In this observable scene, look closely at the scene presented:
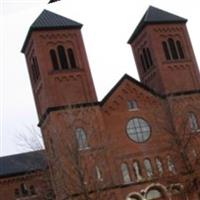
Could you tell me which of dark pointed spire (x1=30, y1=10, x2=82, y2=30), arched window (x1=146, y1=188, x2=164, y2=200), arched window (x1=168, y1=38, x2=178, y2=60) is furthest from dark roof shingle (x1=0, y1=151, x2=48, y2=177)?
arched window (x1=168, y1=38, x2=178, y2=60)

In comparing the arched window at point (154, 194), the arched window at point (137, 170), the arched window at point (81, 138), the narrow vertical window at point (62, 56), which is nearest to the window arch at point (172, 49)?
the narrow vertical window at point (62, 56)

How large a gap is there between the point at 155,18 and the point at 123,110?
328 inches

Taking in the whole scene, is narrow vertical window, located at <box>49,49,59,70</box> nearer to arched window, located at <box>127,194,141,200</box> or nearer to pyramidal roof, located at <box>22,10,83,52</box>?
pyramidal roof, located at <box>22,10,83,52</box>

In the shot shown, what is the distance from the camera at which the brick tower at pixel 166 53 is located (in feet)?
135

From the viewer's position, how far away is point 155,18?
42.3m

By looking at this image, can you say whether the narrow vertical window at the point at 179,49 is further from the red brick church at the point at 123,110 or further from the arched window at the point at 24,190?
the arched window at the point at 24,190

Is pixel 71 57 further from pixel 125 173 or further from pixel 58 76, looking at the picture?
pixel 125 173

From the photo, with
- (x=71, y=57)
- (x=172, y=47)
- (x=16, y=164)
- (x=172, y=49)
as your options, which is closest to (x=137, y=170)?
(x=71, y=57)

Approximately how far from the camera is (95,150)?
1427 inches

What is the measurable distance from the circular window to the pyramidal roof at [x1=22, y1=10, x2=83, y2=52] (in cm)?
819

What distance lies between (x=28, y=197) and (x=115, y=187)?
17.5 metres

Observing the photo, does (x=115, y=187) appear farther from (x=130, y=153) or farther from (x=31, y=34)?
(x=31, y=34)

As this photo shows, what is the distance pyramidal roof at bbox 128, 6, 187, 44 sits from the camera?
4175 centimetres

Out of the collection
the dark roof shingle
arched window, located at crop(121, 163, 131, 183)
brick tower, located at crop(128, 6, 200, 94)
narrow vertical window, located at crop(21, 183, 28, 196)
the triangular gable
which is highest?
brick tower, located at crop(128, 6, 200, 94)
